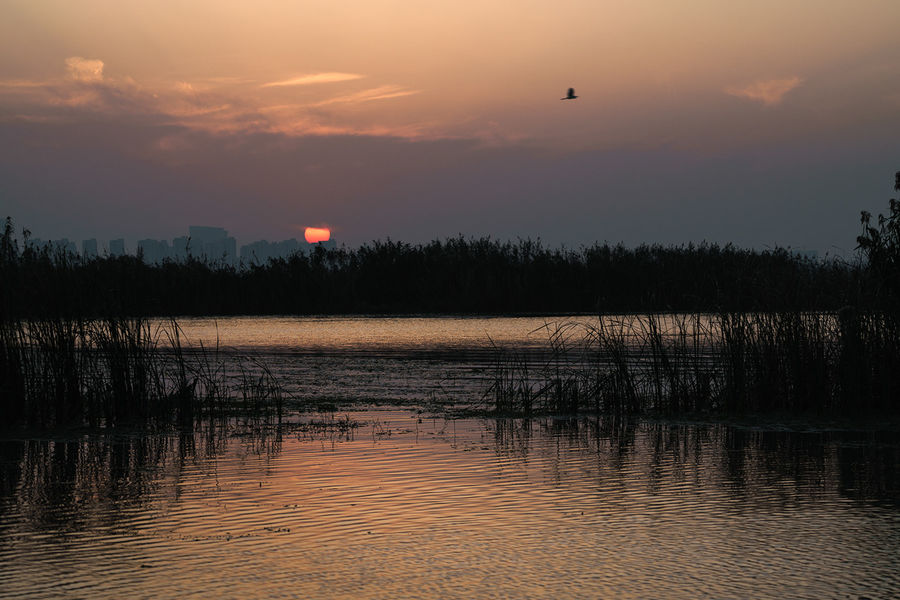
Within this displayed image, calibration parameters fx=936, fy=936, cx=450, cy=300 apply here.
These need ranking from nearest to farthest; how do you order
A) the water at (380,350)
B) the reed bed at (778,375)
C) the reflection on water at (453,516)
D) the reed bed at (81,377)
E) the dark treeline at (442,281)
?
the reflection on water at (453,516) < the reed bed at (81,377) < the reed bed at (778,375) < the water at (380,350) < the dark treeline at (442,281)

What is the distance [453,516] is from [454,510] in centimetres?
22

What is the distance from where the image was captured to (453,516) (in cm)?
768

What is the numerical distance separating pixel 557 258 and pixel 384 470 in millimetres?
38939

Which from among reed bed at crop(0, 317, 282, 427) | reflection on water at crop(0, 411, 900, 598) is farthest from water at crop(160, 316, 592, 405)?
reflection on water at crop(0, 411, 900, 598)

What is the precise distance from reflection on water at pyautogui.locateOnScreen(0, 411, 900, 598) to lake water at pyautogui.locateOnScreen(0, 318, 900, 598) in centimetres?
3

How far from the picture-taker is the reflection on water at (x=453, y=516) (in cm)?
592

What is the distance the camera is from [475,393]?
17.6 metres

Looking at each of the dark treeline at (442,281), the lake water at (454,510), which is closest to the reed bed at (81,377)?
the lake water at (454,510)

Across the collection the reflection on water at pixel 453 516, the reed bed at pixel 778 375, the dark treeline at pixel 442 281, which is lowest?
the reflection on water at pixel 453 516

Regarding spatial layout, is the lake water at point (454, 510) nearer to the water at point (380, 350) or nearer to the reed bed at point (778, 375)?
the reed bed at point (778, 375)

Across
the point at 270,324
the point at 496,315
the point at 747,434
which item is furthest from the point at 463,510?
the point at 496,315

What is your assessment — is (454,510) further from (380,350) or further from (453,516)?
(380,350)

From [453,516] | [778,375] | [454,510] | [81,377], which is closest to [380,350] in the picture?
[81,377]

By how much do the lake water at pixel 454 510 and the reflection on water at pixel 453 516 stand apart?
→ 0.09 feet
